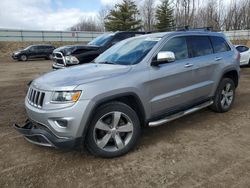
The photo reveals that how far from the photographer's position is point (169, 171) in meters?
3.28

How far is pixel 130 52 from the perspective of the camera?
4387 millimetres

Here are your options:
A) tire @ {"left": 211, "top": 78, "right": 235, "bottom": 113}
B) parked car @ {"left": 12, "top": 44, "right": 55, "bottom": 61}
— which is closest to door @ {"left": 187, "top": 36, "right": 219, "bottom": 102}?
tire @ {"left": 211, "top": 78, "right": 235, "bottom": 113}

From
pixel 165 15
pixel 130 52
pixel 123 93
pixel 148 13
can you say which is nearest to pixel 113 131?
pixel 123 93

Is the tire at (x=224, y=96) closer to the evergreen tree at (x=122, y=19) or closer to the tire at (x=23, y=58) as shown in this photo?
the tire at (x=23, y=58)

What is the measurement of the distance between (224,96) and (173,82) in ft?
6.32

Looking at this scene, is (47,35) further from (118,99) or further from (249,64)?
(118,99)

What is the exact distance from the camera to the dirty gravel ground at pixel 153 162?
3100 millimetres

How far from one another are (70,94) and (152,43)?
177 cm

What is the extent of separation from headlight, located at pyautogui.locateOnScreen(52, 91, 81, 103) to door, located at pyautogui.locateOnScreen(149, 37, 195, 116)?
120cm

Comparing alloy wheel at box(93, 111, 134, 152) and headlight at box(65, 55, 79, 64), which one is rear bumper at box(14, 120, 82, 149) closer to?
alloy wheel at box(93, 111, 134, 152)

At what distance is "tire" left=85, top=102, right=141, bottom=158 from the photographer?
344cm

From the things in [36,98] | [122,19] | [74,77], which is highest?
[122,19]

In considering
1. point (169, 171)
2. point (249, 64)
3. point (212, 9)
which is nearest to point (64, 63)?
point (169, 171)

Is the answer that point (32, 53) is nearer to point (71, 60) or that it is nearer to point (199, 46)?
point (71, 60)
